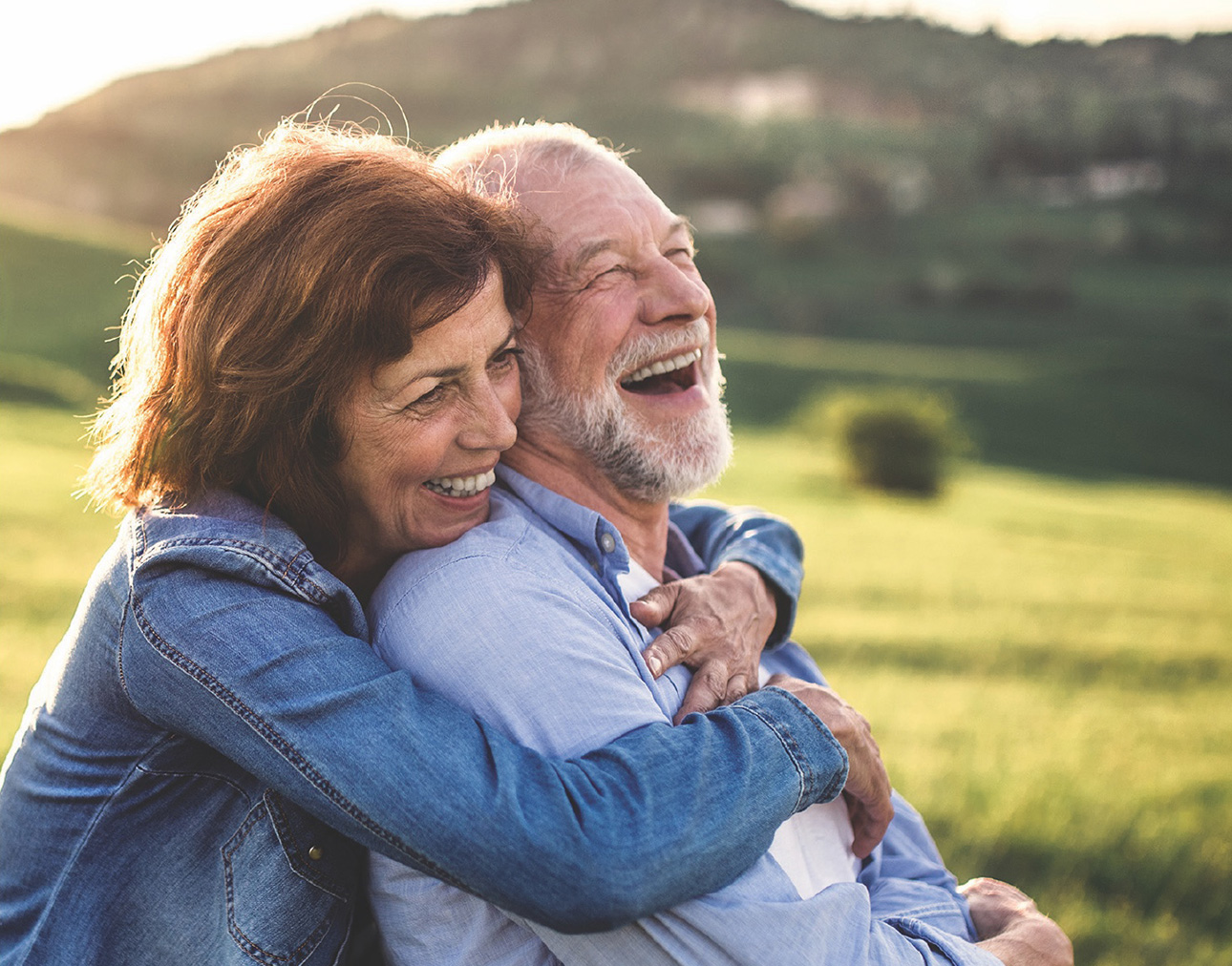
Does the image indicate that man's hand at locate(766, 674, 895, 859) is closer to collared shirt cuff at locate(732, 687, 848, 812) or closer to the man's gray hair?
collared shirt cuff at locate(732, 687, 848, 812)

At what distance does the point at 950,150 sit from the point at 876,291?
42.2 m

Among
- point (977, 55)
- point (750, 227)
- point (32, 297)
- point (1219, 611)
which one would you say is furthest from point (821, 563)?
point (977, 55)

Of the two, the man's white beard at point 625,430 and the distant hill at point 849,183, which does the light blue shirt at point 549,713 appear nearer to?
the man's white beard at point 625,430

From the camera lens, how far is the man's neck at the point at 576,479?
2811 millimetres

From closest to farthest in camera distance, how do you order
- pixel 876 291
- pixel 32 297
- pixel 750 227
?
1. pixel 32 297
2. pixel 876 291
3. pixel 750 227

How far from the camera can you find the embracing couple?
5.33 ft

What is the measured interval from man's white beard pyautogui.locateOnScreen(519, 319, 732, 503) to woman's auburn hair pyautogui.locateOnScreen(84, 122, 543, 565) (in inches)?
24.7

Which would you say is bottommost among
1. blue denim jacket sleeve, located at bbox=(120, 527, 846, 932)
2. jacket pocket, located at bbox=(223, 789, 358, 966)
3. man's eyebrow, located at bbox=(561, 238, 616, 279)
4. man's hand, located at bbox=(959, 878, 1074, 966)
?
man's hand, located at bbox=(959, 878, 1074, 966)

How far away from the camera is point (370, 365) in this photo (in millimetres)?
2055

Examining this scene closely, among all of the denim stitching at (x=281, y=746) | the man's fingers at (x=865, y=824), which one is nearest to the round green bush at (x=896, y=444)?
the man's fingers at (x=865, y=824)

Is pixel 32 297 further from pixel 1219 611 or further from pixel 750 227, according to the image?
pixel 750 227

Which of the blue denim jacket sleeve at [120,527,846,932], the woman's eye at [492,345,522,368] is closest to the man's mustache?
the woman's eye at [492,345,522,368]

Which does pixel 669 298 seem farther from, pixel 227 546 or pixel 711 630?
pixel 227 546

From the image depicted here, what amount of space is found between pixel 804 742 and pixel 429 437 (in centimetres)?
99
